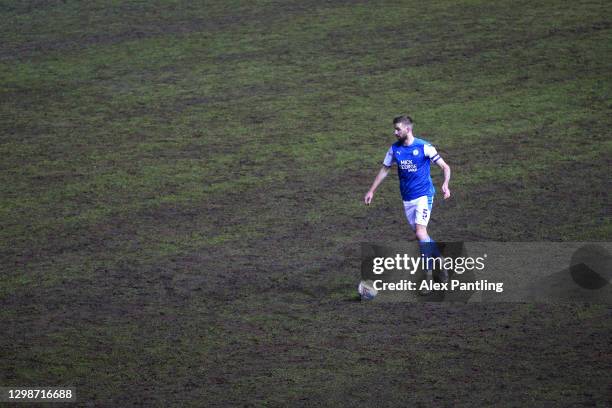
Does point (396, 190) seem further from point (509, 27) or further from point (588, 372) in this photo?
point (509, 27)

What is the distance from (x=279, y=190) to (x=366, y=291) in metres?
4.90

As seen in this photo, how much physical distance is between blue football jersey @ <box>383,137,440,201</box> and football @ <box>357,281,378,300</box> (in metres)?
1.38

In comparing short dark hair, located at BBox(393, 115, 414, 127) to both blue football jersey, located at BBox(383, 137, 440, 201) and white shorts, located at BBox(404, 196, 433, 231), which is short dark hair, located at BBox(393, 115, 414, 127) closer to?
blue football jersey, located at BBox(383, 137, 440, 201)

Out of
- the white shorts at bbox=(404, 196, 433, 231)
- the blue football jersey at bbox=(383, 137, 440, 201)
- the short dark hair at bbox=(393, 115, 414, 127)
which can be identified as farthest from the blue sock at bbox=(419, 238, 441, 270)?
the short dark hair at bbox=(393, 115, 414, 127)

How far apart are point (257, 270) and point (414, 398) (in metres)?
4.75

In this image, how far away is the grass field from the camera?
1154 cm

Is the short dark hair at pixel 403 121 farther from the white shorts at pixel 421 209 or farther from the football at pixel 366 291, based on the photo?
the football at pixel 366 291

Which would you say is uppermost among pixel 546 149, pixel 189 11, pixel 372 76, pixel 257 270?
pixel 189 11

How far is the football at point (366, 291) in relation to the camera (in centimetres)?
1356

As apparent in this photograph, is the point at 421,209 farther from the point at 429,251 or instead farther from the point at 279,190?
the point at 279,190

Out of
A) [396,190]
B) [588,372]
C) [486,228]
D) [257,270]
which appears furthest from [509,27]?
[588,372]

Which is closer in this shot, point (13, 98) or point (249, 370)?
point (249, 370)

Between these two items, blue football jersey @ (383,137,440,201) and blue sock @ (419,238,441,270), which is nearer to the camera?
blue football jersey @ (383,137,440,201)

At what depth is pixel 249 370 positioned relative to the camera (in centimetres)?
1148
